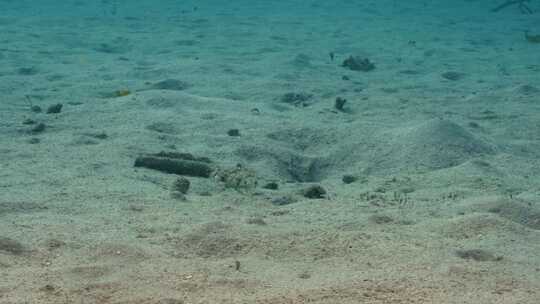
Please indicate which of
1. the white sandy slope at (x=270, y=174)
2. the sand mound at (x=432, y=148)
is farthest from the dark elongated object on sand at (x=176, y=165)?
the sand mound at (x=432, y=148)

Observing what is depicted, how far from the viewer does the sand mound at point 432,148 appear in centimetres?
674

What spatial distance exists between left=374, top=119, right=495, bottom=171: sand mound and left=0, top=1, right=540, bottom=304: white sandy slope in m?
0.03

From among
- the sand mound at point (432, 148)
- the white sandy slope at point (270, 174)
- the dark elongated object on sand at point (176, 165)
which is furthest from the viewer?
the sand mound at point (432, 148)

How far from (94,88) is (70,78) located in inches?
35.5

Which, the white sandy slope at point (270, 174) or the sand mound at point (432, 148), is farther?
the sand mound at point (432, 148)

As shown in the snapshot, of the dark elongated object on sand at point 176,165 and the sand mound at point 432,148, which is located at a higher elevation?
the dark elongated object on sand at point 176,165

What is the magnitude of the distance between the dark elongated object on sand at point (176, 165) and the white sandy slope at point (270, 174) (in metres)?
0.16

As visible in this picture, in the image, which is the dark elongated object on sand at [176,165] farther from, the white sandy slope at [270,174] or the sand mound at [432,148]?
the sand mound at [432,148]

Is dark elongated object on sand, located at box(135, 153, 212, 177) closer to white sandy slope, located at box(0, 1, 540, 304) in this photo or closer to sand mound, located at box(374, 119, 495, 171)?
white sandy slope, located at box(0, 1, 540, 304)

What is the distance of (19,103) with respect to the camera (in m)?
9.02

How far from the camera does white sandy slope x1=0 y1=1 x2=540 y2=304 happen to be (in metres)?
3.64

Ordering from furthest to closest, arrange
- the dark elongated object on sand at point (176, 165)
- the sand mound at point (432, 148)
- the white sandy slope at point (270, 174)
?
the sand mound at point (432, 148)
the dark elongated object on sand at point (176, 165)
the white sandy slope at point (270, 174)

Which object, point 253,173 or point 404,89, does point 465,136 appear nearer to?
point 253,173

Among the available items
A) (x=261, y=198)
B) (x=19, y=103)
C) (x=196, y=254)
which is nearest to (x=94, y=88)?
(x=19, y=103)
